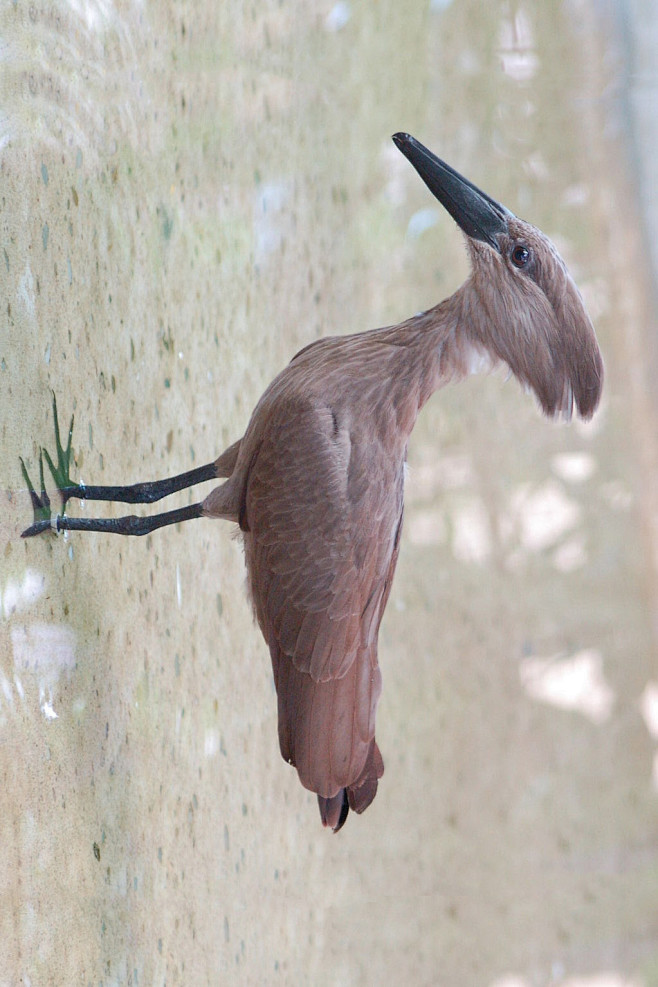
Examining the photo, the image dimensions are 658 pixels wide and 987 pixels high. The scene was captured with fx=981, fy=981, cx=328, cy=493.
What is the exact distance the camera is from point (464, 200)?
0.80 m

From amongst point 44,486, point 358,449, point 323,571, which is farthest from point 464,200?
point 44,486

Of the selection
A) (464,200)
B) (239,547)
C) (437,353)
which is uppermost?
(464,200)

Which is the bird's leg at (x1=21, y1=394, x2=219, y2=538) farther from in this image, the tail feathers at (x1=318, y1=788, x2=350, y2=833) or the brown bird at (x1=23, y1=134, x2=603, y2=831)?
the tail feathers at (x1=318, y1=788, x2=350, y2=833)

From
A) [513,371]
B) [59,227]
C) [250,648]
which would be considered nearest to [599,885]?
[250,648]

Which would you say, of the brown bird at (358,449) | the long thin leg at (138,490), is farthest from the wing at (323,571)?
the long thin leg at (138,490)

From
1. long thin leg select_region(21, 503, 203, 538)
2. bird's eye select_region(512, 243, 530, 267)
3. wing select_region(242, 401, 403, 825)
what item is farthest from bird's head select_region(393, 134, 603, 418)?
long thin leg select_region(21, 503, 203, 538)

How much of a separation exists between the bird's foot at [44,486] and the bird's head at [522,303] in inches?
15.2

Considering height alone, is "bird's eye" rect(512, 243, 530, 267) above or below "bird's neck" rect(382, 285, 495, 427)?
above

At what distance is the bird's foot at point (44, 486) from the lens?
2.79 ft

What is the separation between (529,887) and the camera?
1.84m

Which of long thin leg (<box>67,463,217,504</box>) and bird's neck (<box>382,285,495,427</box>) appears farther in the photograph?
long thin leg (<box>67,463,217,504</box>)

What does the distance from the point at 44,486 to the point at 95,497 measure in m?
0.06

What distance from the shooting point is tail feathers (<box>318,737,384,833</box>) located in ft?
2.79

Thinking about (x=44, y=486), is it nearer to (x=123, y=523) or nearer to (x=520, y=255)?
(x=123, y=523)
